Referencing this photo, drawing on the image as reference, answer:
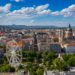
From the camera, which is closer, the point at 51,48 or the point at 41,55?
the point at 41,55

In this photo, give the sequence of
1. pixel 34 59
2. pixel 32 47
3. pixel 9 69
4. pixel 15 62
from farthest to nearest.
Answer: pixel 32 47, pixel 34 59, pixel 15 62, pixel 9 69

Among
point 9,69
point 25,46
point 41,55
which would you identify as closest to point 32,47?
point 25,46

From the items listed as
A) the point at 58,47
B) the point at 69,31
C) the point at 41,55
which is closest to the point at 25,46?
the point at 58,47

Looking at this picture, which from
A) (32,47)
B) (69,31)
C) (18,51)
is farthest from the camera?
(69,31)

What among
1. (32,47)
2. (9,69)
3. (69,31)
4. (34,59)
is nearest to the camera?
(9,69)

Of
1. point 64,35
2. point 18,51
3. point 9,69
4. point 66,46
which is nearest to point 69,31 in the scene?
point 64,35

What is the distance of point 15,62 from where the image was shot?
1745 cm

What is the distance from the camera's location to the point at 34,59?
70.0 feet

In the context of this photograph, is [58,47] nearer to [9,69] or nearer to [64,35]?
[64,35]

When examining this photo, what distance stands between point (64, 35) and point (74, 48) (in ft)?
28.7

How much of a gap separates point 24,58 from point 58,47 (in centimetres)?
736

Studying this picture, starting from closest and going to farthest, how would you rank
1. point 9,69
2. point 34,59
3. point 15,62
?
point 9,69
point 15,62
point 34,59

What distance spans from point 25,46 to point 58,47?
8.45 ft

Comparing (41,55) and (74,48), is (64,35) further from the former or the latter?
(41,55)
